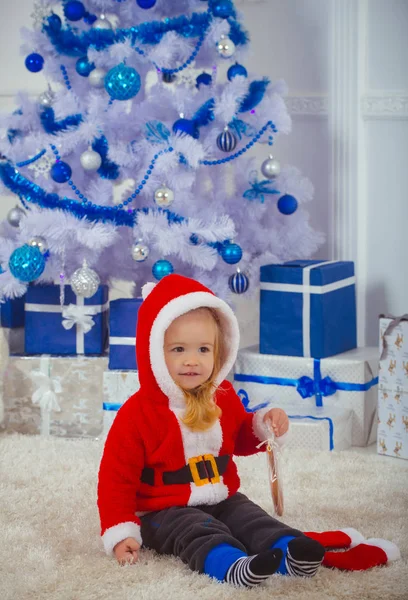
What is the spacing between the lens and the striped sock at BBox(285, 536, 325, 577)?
1.21m

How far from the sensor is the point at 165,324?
4.62 ft

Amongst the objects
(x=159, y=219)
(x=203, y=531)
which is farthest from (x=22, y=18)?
(x=203, y=531)

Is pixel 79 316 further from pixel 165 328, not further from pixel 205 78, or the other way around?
pixel 165 328

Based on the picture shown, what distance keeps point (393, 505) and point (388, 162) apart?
55.2 inches

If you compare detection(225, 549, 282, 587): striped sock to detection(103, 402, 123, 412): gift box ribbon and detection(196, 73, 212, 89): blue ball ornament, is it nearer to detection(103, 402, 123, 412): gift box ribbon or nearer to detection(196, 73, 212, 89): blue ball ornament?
detection(103, 402, 123, 412): gift box ribbon

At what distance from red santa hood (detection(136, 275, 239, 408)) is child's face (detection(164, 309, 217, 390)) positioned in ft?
0.08

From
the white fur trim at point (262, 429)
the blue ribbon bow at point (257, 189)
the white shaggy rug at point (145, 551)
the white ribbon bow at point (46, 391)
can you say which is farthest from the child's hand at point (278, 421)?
the blue ribbon bow at point (257, 189)

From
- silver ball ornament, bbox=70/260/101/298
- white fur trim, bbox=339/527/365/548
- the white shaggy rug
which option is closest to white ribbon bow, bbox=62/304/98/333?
silver ball ornament, bbox=70/260/101/298

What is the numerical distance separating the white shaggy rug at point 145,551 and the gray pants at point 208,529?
0.03 meters

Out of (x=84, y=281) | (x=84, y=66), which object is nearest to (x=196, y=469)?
(x=84, y=281)

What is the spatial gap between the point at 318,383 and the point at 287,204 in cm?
54

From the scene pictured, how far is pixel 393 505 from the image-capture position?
5.63ft

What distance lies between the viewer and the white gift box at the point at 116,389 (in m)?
2.26

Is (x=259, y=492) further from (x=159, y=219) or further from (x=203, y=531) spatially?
(x=159, y=219)
